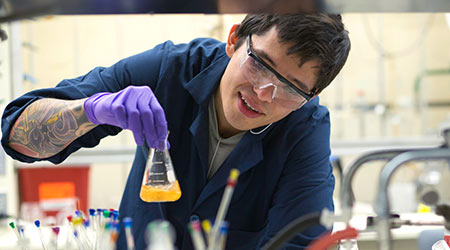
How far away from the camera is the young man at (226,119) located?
113cm

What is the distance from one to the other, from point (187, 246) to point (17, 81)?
217 centimetres

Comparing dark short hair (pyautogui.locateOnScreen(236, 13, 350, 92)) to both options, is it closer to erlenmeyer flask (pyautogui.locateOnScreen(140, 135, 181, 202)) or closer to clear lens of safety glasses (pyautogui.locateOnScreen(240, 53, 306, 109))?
clear lens of safety glasses (pyautogui.locateOnScreen(240, 53, 306, 109))

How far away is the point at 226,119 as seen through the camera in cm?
141

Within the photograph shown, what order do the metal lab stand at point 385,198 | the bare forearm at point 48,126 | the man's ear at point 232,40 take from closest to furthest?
the metal lab stand at point 385,198, the bare forearm at point 48,126, the man's ear at point 232,40

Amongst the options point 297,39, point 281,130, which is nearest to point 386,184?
point 297,39

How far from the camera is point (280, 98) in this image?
120 centimetres

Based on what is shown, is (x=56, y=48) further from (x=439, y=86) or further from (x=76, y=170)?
(x=439, y=86)

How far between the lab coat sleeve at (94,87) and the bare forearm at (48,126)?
0.10 ft

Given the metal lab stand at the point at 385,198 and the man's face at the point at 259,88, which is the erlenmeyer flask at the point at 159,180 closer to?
the man's face at the point at 259,88

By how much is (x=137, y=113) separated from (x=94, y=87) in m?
0.33

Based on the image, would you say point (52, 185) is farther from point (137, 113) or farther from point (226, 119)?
point (137, 113)

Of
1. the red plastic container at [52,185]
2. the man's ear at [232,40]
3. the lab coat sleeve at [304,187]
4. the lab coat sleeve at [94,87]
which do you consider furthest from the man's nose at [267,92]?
the red plastic container at [52,185]

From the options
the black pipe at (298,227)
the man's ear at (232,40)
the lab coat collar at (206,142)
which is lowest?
the black pipe at (298,227)

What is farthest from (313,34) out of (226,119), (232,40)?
(226,119)
